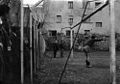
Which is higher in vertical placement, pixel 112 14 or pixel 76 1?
pixel 76 1

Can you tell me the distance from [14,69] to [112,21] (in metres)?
2.93

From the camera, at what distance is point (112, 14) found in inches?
117

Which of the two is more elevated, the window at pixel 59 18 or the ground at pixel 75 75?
the window at pixel 59 18

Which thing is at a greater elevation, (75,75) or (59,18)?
(59,18)

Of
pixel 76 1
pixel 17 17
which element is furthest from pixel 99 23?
pixel 17 17

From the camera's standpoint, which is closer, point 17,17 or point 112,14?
point 112,14

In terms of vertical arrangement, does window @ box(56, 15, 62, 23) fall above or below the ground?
above

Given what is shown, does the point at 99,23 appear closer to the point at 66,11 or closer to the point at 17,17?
the point at 66,11

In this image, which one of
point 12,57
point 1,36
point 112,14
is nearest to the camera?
point 112,14

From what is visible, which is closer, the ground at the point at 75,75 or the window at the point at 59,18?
the ground at the point at 75,75

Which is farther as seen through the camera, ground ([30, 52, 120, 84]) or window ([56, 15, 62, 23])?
window ([56, 15, 62, 23])

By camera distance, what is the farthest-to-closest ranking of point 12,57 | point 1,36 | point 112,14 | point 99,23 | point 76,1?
1. point 76,1
2. point 99,23
3. point 12,57
4. point 1,36
5. point 112,14

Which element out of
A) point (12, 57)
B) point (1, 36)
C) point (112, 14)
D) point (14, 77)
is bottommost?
point (14, 77)

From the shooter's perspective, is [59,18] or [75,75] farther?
[59,18]
